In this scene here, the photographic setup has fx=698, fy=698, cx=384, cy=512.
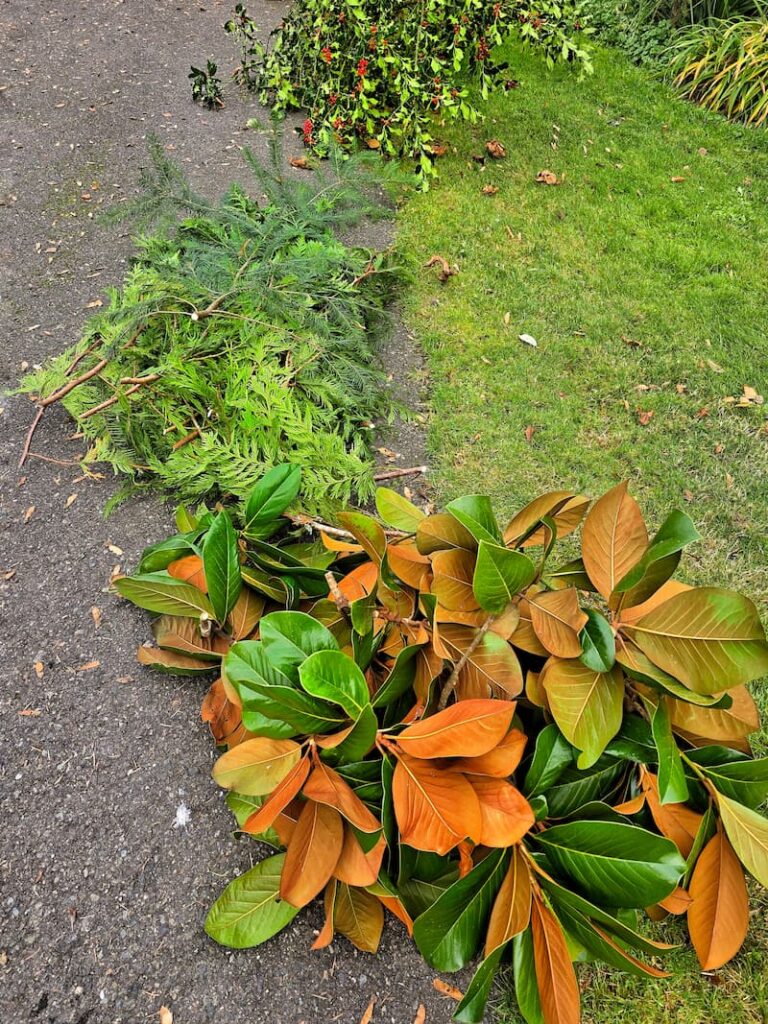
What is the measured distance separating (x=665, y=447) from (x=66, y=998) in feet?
9.41

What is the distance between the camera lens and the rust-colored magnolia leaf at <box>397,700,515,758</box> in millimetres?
1403

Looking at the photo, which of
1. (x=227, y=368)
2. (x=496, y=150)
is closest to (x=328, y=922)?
(x=227, y=368)

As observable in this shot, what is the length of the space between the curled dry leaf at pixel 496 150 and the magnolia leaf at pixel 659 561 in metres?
4.19

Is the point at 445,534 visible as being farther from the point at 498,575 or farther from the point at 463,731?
the point at 463,731

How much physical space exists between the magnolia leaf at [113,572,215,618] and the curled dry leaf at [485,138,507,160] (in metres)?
4.17

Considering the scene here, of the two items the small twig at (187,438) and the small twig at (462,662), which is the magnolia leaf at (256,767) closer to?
the small twig at (462,662)

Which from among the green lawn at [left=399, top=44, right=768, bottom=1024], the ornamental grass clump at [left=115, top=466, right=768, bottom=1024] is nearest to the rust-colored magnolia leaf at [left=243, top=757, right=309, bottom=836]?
the ornamental grass clump at [left=115, top=466, right=768, bottom=1024]

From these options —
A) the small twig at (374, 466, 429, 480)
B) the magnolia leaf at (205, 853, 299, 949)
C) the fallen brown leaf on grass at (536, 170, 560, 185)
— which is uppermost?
the fallen brown leaf on grass at (536, 170, 560, 185)

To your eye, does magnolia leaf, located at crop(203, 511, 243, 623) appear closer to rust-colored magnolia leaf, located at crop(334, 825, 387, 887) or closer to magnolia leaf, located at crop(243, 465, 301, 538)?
magnolia leaf, located at crop(243, 465, 301, 538)

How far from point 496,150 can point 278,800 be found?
186 inches

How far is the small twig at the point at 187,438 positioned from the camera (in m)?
2.44

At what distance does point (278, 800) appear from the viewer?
4.58ft

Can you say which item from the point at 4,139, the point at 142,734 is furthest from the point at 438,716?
the point at 4,139

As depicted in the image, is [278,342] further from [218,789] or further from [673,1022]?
[673,1022]
